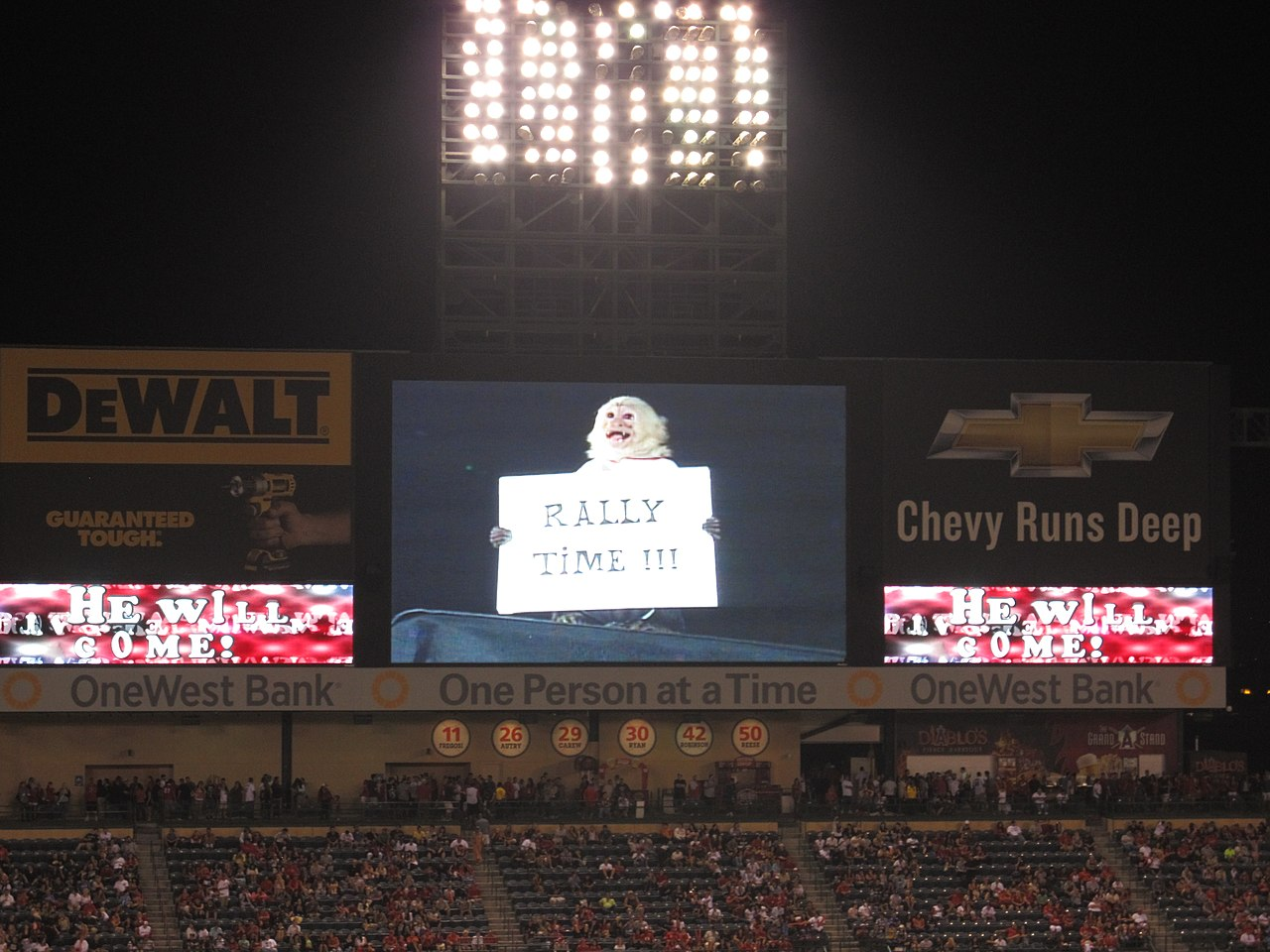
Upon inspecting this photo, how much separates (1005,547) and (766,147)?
314 inches

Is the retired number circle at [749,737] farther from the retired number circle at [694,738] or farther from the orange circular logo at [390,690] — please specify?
the orange circular logo at [390,690]

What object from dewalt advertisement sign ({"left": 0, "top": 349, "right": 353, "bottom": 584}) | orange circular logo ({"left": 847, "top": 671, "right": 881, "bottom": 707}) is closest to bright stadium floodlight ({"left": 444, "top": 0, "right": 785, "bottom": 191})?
dewalt advertisement sign ({"left": 0, "top": 349, "right": 353, "bottom": 584})

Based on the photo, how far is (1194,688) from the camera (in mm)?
37594

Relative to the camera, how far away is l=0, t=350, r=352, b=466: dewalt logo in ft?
116

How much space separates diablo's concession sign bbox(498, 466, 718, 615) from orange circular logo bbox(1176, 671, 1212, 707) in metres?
8.39

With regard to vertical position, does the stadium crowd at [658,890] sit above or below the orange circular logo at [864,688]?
below

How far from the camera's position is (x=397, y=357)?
36.0 m

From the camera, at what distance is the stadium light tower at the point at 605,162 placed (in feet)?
118

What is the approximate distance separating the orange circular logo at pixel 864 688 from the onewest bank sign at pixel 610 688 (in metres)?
0.02

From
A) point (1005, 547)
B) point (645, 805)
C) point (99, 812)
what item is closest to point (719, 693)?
point (645, 805)

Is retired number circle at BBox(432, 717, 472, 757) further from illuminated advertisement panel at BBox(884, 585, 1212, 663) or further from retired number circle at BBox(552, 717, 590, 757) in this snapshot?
illuminated advertisement panel at BBox(884, 585, 1212, 663)

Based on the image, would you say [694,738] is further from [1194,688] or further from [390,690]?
[1194,688]

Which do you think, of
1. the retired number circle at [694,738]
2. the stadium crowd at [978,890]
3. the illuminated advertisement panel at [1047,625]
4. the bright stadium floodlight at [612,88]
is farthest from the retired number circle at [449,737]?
the bright stadium floodlight at [612,88]

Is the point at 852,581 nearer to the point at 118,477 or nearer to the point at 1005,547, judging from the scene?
the point at 1005,547
